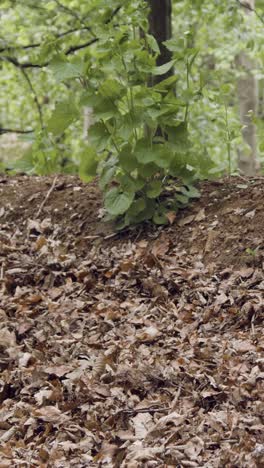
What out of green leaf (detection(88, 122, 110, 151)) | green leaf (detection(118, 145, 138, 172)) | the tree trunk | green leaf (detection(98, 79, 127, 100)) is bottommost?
the tree trunk

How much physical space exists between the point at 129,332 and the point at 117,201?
1.09 m

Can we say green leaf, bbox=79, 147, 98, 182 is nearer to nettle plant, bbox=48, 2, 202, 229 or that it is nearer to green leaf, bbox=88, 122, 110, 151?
nettle plant, bbox=48, 2, 202, 229

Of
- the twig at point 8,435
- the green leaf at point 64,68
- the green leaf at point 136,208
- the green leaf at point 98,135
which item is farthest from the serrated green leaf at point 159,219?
the twig at point 8,435

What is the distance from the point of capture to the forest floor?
3010 millimetres

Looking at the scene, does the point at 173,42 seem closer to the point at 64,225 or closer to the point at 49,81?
the point at 64,225

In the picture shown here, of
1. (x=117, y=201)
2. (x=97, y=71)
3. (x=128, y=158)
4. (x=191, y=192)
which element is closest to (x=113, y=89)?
(x=97, y=71)

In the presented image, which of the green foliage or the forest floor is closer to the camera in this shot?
the forest floor

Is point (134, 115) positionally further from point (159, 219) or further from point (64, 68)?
point (159, 219)

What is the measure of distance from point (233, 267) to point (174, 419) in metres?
1.43

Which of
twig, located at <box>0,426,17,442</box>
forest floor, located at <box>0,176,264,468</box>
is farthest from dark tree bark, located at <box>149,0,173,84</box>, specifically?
twig, located at <box>0,426,17,442</box>

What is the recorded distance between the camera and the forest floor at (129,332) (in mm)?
3010

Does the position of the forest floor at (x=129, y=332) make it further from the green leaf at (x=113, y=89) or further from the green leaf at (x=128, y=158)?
the green leaf at (x=113, y=89)

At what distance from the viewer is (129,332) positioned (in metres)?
3.96

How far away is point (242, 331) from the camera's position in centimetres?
379
